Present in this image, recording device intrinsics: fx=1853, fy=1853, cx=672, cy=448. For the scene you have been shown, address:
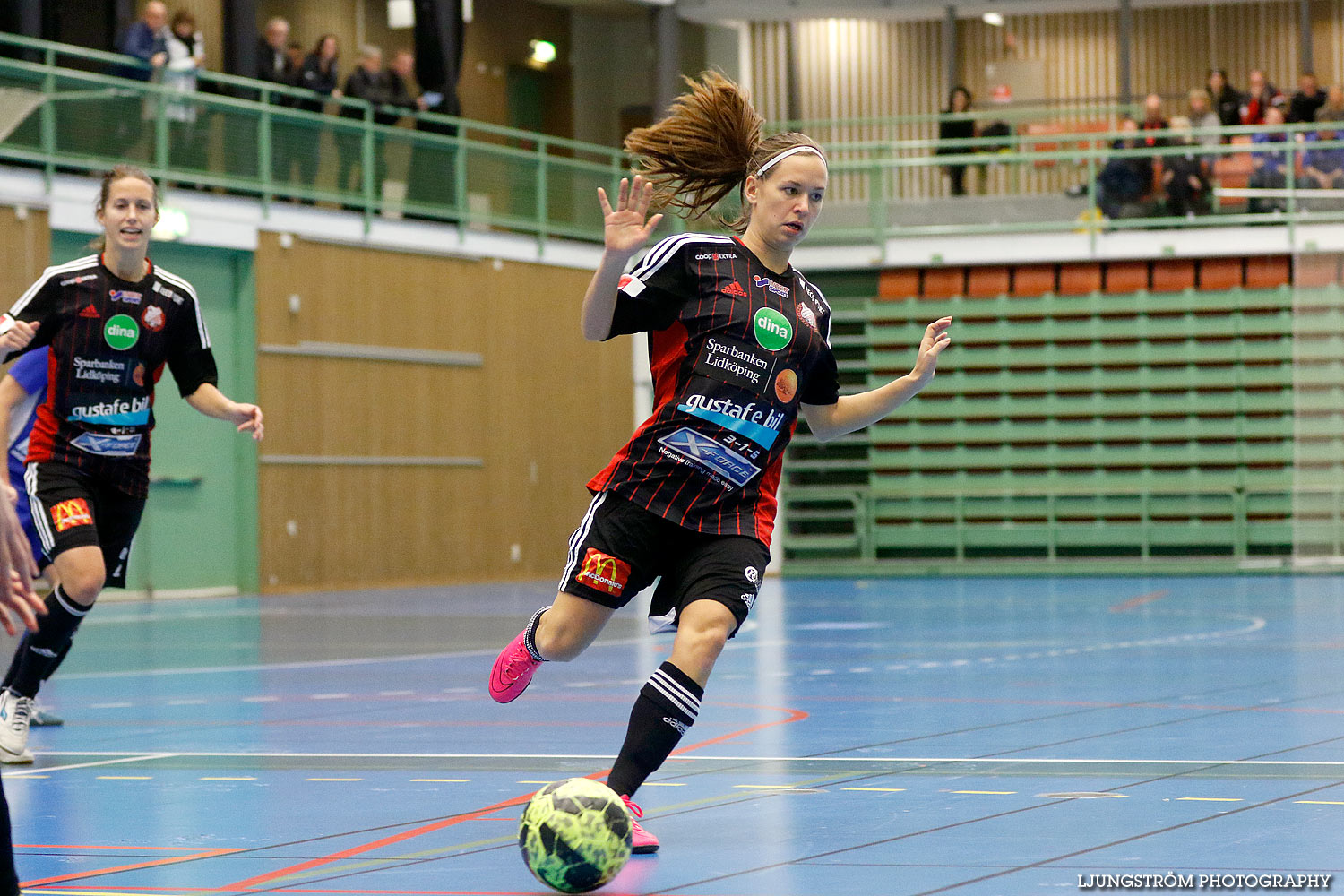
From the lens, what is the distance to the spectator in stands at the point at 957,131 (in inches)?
935

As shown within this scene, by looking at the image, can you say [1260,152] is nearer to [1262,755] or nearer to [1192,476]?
[1192,476]

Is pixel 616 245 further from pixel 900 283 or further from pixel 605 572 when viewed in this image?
pixel 900 283

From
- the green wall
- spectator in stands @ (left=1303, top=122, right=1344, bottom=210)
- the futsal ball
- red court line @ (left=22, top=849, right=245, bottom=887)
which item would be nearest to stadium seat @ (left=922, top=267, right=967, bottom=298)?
spectator in stands @ (left=1303, top=122, right=1344, bottom=210)

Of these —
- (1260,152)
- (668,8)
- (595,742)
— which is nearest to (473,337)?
(668,8)

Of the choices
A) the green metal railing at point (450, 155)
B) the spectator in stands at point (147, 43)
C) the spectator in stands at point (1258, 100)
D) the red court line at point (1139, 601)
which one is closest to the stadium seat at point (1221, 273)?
the green metal railing at point (450, 155)

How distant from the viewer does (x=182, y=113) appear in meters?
18.3

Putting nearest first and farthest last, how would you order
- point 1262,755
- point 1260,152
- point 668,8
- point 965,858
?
point 965,858 < point 1262,755 < point 1260,152 < point 668,8

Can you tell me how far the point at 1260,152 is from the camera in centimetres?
2228

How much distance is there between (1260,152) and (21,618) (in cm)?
2108

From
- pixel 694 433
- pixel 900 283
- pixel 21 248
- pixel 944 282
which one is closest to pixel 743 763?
pixel 694 433

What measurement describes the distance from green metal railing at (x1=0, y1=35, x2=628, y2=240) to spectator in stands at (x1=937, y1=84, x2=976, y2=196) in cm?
433

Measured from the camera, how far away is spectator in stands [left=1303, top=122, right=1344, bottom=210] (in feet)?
72.1

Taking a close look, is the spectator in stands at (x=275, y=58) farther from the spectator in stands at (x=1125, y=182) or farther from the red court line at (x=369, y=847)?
the red court line at (x=369, y=847)

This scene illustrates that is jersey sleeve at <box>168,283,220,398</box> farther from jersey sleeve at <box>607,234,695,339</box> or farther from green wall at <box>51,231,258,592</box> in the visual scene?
green wall at <box>51,231,258,592</box>
